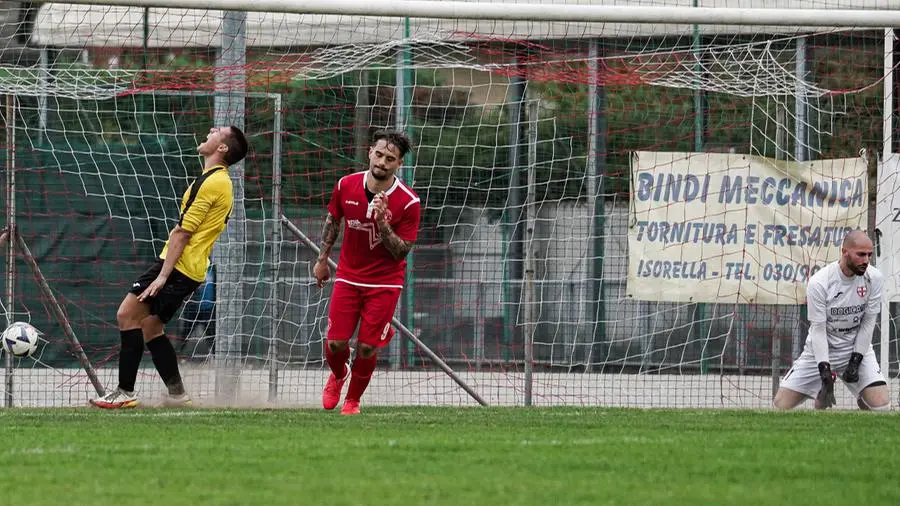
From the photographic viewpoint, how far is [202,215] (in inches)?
382

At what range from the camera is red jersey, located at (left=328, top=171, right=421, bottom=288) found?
9375mm

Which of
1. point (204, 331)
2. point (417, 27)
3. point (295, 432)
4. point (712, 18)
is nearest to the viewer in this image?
point (295, 432)

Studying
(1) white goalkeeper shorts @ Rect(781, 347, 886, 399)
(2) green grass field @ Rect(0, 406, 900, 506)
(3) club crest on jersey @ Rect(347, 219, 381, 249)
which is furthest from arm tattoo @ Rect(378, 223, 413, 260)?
(1) white goalkeeper shorts @ Rect(781, 347, 886, 399)

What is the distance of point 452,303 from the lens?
13.8 metres

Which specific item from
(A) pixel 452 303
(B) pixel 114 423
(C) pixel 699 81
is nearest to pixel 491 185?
(A) pixel 452 303

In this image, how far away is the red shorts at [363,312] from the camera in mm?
9398

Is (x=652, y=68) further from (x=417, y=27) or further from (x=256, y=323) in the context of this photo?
(x=256, y=323)

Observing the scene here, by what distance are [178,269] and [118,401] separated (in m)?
0.99

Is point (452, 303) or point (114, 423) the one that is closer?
point (114, 423)

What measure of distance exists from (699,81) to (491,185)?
251cm

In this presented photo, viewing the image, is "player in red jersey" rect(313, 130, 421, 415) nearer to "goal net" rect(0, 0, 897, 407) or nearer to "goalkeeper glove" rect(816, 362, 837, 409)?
"goal net" rect(0, 0, 897, 407)

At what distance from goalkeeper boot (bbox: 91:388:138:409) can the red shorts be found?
1457mm

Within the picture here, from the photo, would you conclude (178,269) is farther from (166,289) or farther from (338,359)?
(338,359)

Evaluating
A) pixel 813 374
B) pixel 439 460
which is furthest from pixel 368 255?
pixel 813 374
